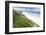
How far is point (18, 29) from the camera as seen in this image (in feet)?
5.14

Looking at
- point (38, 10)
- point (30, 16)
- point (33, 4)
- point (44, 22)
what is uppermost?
point (33, 4)

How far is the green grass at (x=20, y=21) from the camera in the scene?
1.57 metres

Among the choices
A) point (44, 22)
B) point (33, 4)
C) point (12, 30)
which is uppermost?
point (33, 4)

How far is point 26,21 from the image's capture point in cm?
160

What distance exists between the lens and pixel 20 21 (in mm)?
1587

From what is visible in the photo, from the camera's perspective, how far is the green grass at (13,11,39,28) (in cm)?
157

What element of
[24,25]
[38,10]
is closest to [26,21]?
[24,25]
